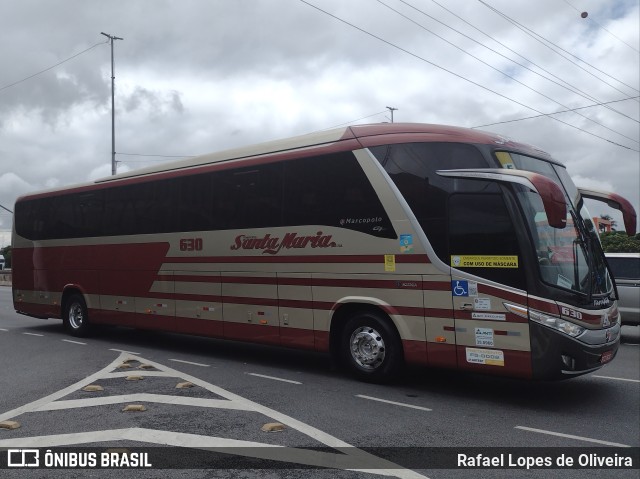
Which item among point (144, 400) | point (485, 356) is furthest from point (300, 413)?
point (485, 356)

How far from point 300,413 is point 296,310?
2.72 m

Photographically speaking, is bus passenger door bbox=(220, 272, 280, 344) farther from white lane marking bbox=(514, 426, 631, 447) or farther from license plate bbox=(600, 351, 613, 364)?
license plate bbox=(600, 351, 613, 364)

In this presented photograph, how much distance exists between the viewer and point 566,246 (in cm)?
762

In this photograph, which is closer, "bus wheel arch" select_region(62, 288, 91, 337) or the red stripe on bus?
the red stripe on bus

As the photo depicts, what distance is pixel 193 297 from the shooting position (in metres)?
11.3

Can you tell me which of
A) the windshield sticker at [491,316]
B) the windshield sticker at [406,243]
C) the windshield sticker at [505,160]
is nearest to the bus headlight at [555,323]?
the windshield sticker at [491,316]

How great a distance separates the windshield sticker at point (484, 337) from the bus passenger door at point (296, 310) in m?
2.69

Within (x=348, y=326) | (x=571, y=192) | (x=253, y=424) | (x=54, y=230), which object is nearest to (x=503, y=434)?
(x=253, y=424)

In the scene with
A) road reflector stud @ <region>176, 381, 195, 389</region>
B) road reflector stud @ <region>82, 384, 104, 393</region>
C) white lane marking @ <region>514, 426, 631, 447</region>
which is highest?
road reflector stud @ <region>82, 384, 104, 393</region>

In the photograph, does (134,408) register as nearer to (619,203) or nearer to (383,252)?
(383,252)

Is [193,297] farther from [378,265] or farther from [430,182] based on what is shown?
[430,182]

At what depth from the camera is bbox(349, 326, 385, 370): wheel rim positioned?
28.2 feet

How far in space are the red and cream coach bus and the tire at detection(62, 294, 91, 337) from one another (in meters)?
1.86

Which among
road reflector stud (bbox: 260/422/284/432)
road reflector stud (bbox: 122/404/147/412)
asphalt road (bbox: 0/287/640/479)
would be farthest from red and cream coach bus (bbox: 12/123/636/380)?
road reflector stud (bbox: 122/404/147/412)
